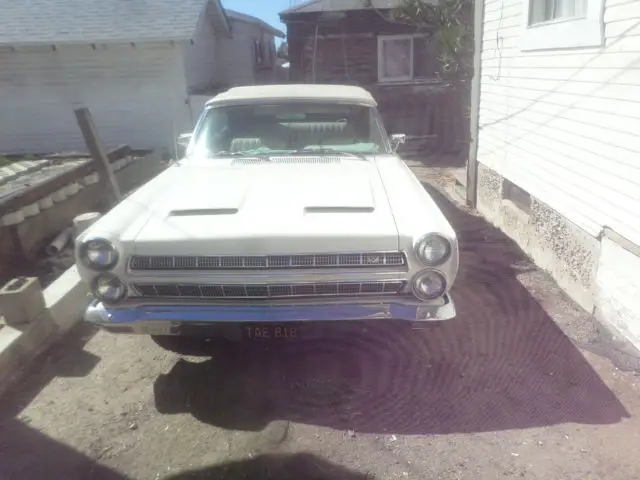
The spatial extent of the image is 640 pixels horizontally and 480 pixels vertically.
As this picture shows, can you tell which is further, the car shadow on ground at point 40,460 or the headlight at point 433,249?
the headlight at point 433,249

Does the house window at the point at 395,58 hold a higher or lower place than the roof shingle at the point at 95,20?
lower

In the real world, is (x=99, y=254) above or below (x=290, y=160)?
below

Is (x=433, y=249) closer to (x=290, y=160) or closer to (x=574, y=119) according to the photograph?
(x=290, y=160)

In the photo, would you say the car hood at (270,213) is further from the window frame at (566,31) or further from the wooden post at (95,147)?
the wooden post at (95,147)

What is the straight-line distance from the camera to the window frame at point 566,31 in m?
4.09

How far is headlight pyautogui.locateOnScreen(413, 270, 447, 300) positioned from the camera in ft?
10.2

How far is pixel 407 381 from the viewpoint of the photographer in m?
3.62

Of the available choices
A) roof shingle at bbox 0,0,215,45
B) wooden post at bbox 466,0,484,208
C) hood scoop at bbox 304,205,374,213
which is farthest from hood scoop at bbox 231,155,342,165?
roof shingle at bbox 0,0,215,45

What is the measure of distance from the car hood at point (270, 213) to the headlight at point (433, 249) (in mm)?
148

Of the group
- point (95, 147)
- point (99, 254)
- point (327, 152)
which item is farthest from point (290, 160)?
point (95, 147)

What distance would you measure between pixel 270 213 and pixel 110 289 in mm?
1003

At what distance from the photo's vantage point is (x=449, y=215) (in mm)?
7516

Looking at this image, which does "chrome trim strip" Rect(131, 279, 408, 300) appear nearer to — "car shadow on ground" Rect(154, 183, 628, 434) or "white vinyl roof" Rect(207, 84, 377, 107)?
"car shadow on ground" Rect(154, 183, 628, 434)

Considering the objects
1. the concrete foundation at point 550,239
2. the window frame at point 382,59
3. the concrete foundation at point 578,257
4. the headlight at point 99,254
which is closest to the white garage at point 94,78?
the window frame at point 382,59
